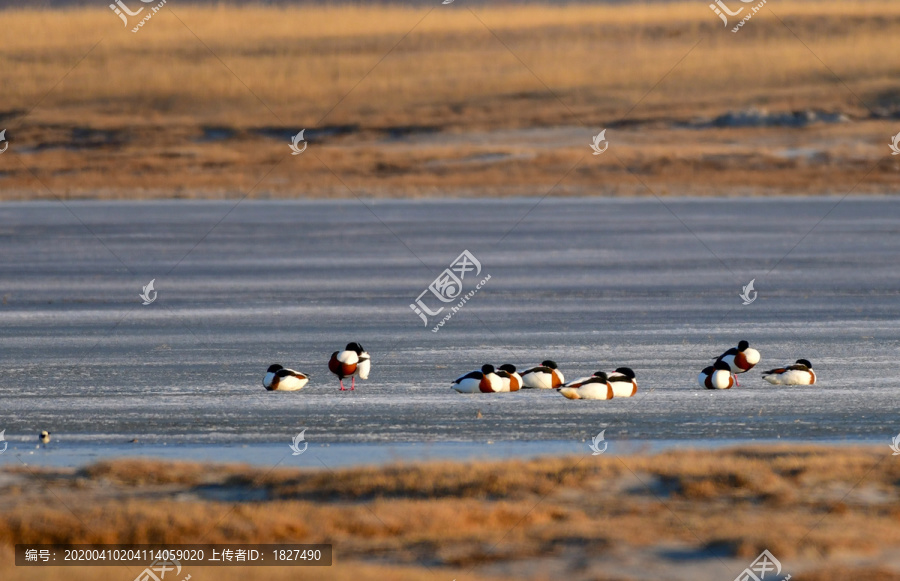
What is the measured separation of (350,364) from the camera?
44.5 ft

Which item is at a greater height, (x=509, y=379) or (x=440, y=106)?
(x=440, y=106)

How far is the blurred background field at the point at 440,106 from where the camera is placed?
170 feet

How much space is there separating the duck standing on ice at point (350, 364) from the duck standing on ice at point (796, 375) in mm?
4215

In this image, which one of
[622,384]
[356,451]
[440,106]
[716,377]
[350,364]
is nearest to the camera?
[356,451]

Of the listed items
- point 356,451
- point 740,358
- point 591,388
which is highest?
point 740,358

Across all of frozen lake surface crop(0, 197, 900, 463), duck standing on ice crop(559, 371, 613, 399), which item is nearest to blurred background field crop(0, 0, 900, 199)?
frozen lake surface crop(0, 197, 900, 463)

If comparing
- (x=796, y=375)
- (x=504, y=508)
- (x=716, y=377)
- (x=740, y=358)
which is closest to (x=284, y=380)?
(x=716, y=377)

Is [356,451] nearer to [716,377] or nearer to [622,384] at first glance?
[622,384]

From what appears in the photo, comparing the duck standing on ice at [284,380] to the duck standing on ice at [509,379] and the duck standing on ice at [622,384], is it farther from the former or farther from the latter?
the duck standing on ice at [622,384]

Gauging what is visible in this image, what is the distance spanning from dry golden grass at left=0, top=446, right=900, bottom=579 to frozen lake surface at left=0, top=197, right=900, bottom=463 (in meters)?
1.00

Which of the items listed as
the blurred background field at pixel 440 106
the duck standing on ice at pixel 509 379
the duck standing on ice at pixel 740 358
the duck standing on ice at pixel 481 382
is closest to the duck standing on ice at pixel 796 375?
the duck standing on ice at pixel 740 358

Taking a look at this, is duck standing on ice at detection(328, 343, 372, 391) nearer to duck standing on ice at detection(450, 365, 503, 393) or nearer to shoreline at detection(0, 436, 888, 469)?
duck standing on ice at detection(450, 365, 503, 393)

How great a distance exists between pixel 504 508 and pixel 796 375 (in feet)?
18.2

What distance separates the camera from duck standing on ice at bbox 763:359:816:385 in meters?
13.5
